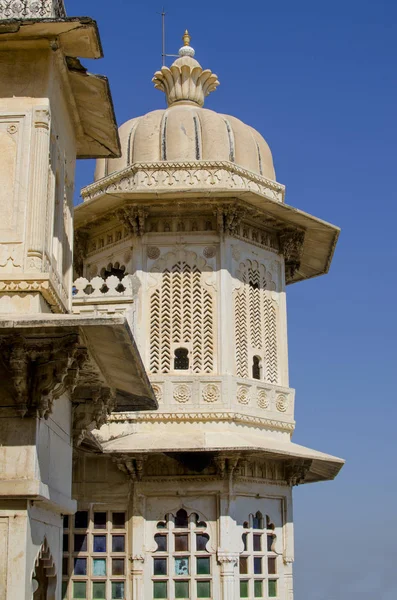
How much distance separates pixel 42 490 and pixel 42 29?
398 cm

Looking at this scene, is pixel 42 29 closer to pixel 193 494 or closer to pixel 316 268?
pixel 193 494

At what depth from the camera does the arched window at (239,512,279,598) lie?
12.9 metres

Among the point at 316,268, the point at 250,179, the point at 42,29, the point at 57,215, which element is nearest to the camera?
the point at 42,29

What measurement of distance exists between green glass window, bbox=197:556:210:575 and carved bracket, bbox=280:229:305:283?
5278 mm

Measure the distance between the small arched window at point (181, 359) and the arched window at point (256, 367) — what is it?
1.18 meters

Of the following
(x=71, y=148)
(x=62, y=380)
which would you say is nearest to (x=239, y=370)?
(x=71, y=148)

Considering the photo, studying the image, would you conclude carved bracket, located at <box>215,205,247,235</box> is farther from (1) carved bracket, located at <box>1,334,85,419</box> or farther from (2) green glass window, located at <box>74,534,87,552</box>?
(1) carved bracket, located at <box>1,334,85,419</box>

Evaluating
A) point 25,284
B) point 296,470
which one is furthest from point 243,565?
point 25,284

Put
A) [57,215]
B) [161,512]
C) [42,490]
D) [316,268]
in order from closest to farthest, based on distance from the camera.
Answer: [42,490] < [57,215] < [161,512] < [316,268]

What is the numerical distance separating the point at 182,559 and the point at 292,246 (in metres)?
5.53

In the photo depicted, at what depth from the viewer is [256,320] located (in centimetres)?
1447

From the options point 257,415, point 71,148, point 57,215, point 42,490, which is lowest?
point 42,490

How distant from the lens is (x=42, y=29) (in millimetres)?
7898

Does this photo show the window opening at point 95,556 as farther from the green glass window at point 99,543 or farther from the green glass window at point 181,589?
the green glass window at point 181,589
